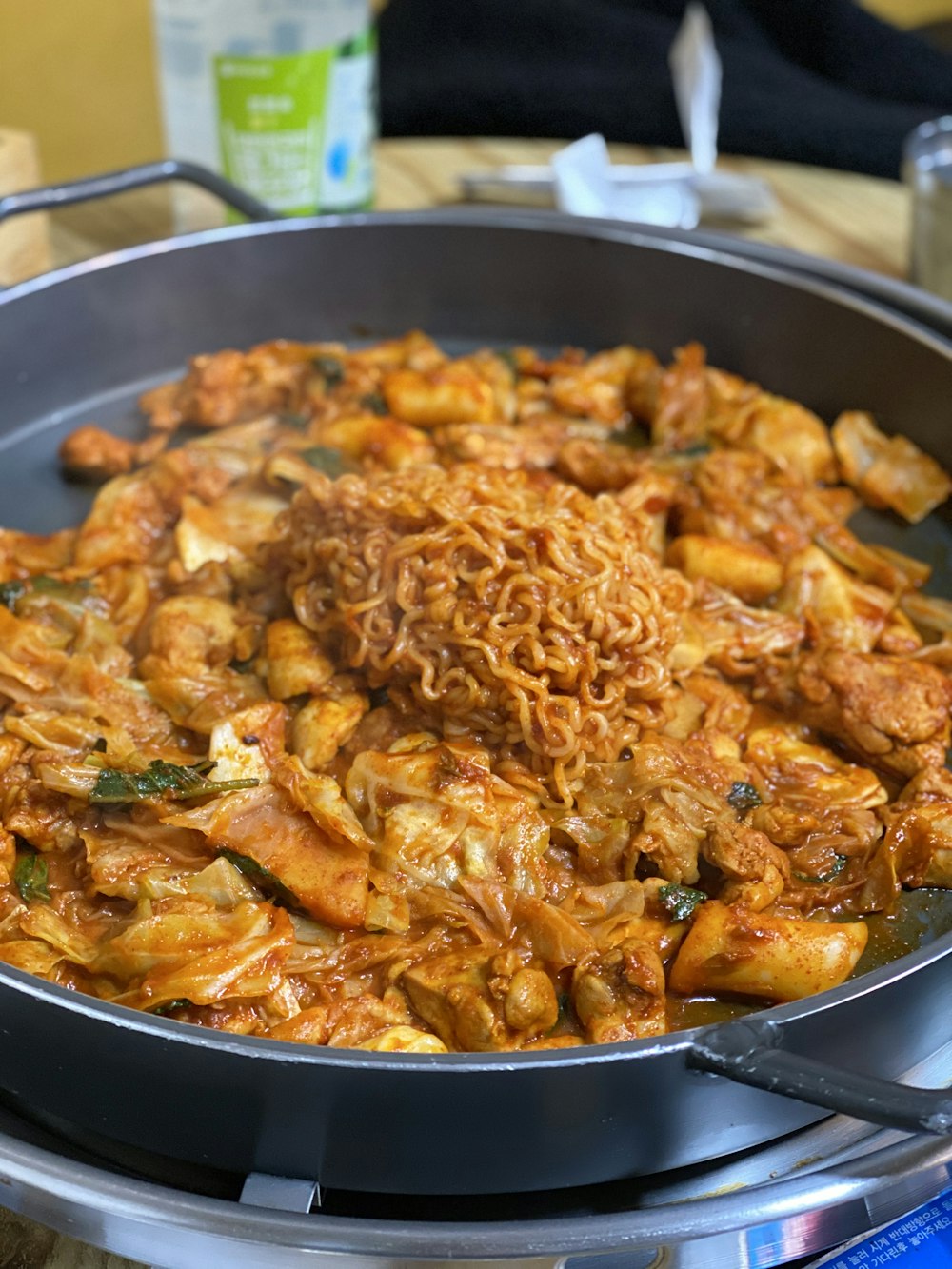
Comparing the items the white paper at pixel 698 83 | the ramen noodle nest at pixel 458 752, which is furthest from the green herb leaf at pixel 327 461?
the white paper at pixel 698 83

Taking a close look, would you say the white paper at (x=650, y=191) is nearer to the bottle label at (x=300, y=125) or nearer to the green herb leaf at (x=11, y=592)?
the bottle label at (x=300, y=125)

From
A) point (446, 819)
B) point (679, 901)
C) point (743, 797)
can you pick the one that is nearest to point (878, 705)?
point (743, 797)

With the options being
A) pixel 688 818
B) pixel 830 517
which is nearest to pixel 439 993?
pixel 688 818

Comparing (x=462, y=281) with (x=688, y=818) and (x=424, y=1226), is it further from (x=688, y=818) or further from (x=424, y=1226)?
(x=424, y=1226)

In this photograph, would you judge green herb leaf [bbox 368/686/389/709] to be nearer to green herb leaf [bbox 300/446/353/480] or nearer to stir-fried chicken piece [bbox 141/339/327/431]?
green herb leaf [bbox 300/446/353/480]

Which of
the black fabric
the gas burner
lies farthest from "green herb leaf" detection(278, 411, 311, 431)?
the black fabric
